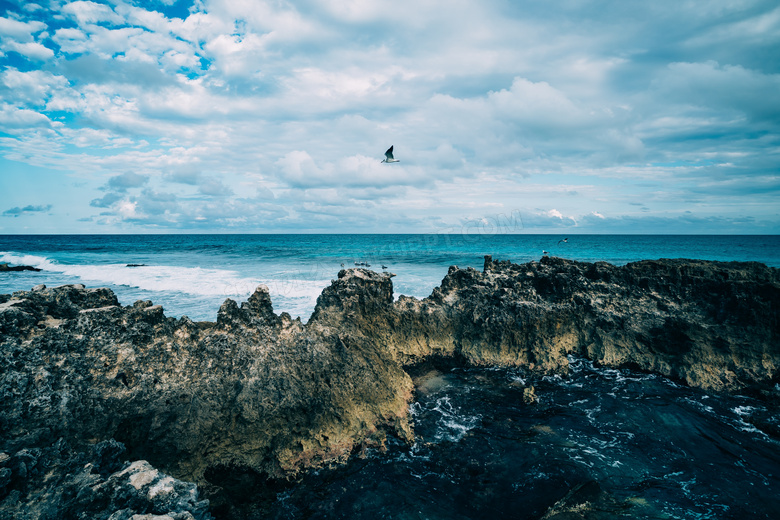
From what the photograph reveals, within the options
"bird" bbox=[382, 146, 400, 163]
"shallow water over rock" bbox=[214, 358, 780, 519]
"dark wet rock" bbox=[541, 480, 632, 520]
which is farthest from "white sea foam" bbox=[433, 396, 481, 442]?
"bird" bbox=[382, 146, 400, 163]

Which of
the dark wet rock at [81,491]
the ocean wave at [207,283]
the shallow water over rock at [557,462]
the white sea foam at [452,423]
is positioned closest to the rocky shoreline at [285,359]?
the dark wet rock at [81,491]

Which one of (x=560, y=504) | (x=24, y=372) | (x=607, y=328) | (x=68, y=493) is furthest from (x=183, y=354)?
(x=607, y=328)

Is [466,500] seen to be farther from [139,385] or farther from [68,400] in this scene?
[68,400]

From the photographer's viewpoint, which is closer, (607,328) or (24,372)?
(24,372)

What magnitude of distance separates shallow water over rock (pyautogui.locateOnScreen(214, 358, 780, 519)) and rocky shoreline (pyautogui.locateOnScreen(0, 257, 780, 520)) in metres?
0.50

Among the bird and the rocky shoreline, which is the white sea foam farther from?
the bird

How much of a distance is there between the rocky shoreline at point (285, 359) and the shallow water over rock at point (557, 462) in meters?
0.50

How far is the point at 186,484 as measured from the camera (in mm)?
4484

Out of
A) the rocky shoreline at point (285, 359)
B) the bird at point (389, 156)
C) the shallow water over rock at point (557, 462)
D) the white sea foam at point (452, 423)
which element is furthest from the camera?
the bird at point (389, 156)

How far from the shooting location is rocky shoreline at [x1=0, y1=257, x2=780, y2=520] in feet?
15.8

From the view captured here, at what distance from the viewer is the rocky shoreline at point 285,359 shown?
4.81 m

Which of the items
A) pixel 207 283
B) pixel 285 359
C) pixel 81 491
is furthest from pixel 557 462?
pixel 207 283

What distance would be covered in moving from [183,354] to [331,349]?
Answer: 8.51 feet

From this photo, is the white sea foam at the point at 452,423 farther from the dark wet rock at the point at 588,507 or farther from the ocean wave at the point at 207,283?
the ocean wave at the point at 207,283
